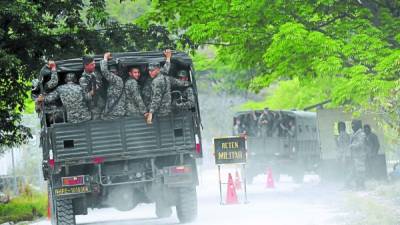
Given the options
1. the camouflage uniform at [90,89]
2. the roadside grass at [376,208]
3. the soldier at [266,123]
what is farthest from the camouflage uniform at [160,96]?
the soldier at [266,123]

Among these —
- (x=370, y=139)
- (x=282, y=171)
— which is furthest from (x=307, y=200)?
(x=282, y=171)

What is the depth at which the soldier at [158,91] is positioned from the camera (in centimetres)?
1850

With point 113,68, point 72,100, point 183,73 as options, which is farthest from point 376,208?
point 72,100

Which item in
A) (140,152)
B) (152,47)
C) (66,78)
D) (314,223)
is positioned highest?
(152,47)

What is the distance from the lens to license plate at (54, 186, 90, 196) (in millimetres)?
18250

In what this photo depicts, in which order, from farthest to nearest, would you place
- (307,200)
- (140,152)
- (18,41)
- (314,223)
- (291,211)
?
(18,41), (307,200), (291,211), (140,152), (314,223)

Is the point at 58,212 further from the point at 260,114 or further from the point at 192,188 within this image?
the point at 260,114

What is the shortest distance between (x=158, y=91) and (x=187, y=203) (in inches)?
89.6

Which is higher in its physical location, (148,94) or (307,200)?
(148,94)

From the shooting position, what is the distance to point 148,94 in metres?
18.9

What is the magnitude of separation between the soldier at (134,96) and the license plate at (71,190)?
1.60 m

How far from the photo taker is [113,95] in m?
18.6

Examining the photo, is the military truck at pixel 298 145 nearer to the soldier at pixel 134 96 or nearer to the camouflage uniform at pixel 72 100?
the soldier at pixel 134 96

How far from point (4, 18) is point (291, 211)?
942 cm
